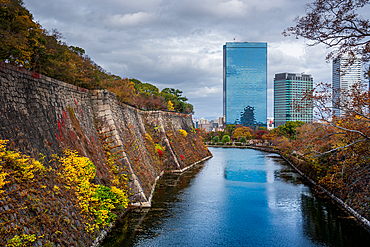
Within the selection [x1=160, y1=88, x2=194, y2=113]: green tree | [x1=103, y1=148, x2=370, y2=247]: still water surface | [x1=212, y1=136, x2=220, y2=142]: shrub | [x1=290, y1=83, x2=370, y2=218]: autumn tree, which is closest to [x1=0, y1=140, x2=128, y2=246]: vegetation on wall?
[x1=103, y1=148, x2=370, y2=247]: still water surface

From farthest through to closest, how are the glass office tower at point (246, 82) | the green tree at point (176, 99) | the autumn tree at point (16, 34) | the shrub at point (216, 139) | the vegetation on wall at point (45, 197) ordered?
the glass office tower at point (246, 82)
the shrub at point (216, 139)
the green tree at point (176, 99)
the autumn tree at point (16, 34)
the vegetation on wall at point (45, 197)

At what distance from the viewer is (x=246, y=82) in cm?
17400

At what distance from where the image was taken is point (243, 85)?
175 m

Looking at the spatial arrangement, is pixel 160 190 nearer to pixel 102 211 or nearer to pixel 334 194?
pixel 102 211

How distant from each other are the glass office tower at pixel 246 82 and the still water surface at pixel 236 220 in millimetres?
152159

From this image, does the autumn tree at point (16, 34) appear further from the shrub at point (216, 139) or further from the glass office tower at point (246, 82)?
the glass office tower at point (246, 82)

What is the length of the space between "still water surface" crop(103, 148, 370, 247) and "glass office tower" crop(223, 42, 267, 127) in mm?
152159

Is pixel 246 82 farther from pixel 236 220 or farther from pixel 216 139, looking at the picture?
pixel 236 220

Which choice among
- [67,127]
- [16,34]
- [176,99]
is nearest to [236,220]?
[67,127]

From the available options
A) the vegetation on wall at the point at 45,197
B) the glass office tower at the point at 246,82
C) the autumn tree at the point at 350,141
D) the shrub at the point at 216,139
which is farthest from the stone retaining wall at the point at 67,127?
the glass office tower at the point at 246,82

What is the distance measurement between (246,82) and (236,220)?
16566 cm

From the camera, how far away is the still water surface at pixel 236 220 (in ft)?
43.4

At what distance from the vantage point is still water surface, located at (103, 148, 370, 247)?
13219 millimetres

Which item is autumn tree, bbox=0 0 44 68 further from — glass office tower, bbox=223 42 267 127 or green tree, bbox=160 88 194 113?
glass office tower, bbox=223 42 267 127
